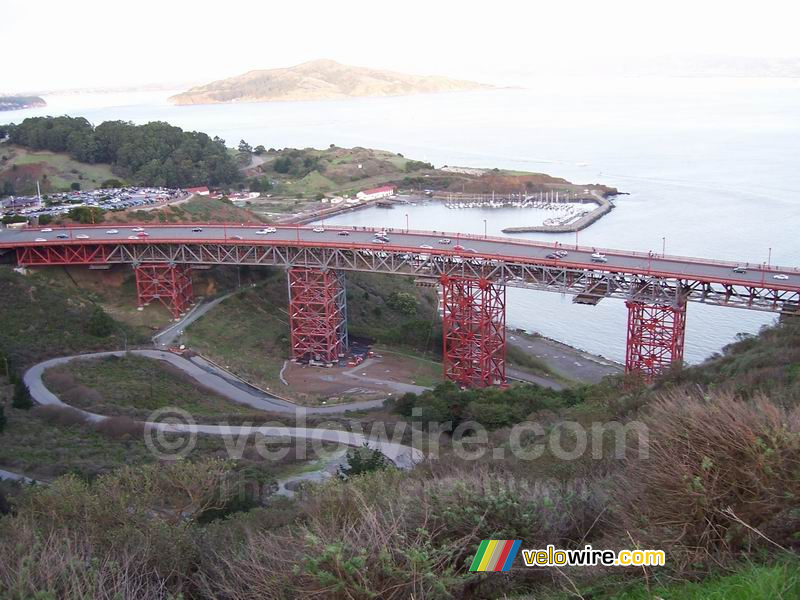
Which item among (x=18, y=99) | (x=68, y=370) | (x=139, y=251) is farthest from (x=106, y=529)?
(x=18, y=99)

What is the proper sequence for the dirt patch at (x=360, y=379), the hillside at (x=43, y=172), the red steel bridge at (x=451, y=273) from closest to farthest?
the red steel bridge at (x=451, y=273) < the dirt patch at (x=360, y=379) < the hillside at (x=43, y=172)

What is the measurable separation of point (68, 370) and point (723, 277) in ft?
51.8

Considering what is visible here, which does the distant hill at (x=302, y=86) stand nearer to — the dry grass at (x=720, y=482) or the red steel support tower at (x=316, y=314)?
the red steel support tower at (x=316, y=314)

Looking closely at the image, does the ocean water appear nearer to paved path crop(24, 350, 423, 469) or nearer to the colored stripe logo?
paved path crop(24, 350, 423, 469)

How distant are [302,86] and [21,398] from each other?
171951 millimetres

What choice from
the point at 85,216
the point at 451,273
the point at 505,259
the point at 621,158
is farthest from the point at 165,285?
the point at 621,158

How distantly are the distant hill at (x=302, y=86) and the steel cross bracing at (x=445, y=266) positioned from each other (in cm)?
15877

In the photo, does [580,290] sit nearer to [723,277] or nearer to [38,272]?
[723,277]

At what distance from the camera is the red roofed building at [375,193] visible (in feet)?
192

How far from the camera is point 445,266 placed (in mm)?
21688

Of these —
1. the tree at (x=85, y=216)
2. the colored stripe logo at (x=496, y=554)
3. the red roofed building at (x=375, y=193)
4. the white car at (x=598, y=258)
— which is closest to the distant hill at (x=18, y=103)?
the red roofed building at (x=375, y=193)

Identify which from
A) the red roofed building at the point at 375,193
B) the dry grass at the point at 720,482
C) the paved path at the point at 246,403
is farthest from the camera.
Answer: the red roofed building at the point at 375,193

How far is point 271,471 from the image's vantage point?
1125 centimetres

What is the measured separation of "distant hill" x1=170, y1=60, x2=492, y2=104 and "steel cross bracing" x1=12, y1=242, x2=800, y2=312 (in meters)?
159
